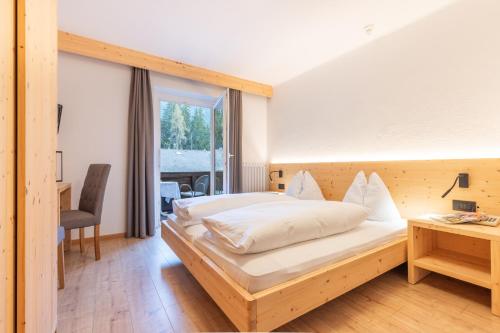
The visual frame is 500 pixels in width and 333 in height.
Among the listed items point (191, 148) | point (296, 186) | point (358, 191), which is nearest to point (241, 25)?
point (296, 186)

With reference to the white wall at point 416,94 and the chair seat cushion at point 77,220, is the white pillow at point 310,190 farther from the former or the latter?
the chair seat cushion at point 77,220

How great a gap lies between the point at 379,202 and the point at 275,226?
1.44 meters

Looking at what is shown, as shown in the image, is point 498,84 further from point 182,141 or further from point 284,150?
point 182,141

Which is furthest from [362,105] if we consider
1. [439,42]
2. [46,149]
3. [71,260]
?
[71,260]

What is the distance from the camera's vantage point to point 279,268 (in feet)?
3.90

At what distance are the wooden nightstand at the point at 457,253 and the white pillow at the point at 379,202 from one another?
316mm

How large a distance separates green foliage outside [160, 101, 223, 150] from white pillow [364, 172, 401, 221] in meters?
2.40

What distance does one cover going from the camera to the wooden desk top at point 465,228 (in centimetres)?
146

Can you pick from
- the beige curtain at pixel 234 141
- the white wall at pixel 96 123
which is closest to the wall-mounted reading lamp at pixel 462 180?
the beige curtain at pixel 234 141

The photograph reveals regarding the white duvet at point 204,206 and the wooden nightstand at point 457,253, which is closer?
the wooden nightstand at point 457,253

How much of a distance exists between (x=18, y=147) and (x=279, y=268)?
1184 millimetres

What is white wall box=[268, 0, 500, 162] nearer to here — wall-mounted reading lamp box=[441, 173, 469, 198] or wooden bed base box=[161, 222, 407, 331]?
wall-mounted reading lamp box=[441, 173, 469, 198]

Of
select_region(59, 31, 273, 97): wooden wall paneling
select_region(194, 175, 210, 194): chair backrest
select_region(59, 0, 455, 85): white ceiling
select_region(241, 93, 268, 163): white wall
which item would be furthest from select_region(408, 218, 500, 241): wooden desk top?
select_region(194, 175, 210, 194): chair backrest

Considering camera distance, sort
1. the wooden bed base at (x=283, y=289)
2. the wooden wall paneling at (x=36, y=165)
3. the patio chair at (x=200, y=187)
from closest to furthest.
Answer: the wooden wall paneling at (x=36, y=165) < the wooden bed base at (x=283, y=289) < the patio chair at (x=200, y=187)
